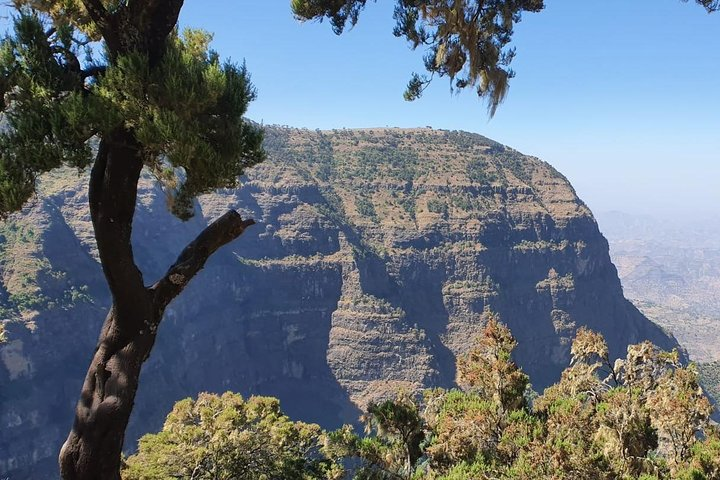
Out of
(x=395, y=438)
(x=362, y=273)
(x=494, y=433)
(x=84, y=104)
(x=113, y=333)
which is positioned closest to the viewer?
(x=84, y=104)

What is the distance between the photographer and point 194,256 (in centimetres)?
510

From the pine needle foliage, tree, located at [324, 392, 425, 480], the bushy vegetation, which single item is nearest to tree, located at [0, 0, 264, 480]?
the pine needle foliage

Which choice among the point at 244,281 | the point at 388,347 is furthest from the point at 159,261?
the point at 388,347

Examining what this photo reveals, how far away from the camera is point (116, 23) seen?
4363 mm

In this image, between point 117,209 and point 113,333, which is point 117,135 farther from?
point 113,333

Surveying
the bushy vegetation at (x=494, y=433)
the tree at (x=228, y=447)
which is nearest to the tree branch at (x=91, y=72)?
the bushy vegetation at (x=494, y=433)

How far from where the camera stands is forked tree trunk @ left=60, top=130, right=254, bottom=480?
4207mm

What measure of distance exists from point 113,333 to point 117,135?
174 centimetres

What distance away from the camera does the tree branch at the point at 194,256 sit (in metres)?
4.90

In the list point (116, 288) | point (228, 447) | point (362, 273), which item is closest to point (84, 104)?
point (116, 288)

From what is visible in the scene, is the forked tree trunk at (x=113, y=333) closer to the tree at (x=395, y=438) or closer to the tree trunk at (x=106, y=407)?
the tree trunk at (x=106, y=407)

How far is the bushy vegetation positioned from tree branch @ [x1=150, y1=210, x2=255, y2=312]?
13.1ft

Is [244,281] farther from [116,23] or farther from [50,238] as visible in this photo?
[116,23]

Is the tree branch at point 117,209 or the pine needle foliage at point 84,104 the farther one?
the tree branch at point 117,209
